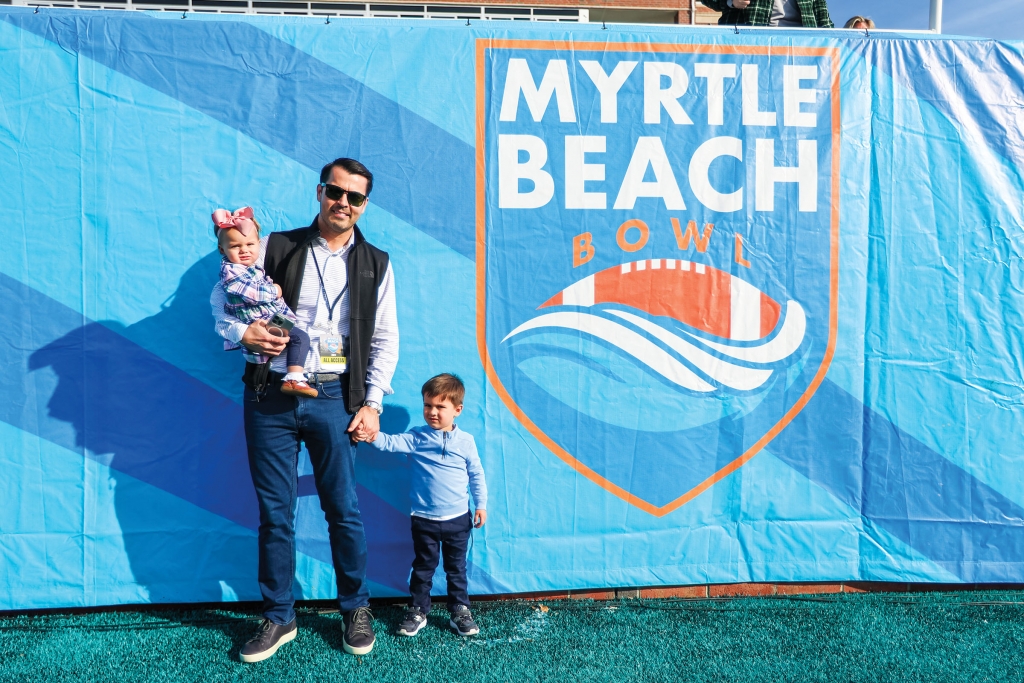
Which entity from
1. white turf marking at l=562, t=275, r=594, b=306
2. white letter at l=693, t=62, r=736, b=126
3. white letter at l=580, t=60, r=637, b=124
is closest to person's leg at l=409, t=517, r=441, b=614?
white turf marking at l=562, t=275, r=594, b=306

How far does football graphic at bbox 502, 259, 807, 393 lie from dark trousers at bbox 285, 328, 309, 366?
94 centimetres

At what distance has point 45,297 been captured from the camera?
2.84 meters

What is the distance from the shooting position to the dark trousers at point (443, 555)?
9.12ft

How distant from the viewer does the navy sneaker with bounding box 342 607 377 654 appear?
2604 mm

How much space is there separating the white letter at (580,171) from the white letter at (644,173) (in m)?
0.11

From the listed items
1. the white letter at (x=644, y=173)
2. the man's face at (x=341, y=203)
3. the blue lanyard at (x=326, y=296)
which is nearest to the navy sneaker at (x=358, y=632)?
the blue lanyard at (x=326, y=296)

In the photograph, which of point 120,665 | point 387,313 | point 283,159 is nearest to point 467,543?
point 387,313

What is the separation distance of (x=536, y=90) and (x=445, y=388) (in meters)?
1.40

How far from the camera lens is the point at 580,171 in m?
3.02

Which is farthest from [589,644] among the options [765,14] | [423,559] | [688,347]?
[765,14]

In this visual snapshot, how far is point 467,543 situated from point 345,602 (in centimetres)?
58

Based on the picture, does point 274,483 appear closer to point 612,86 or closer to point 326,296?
point 326,296

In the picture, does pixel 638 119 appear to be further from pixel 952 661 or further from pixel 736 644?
pixel 952 661

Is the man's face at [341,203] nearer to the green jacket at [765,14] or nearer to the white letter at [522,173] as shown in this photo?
the white letter at [522,173]
